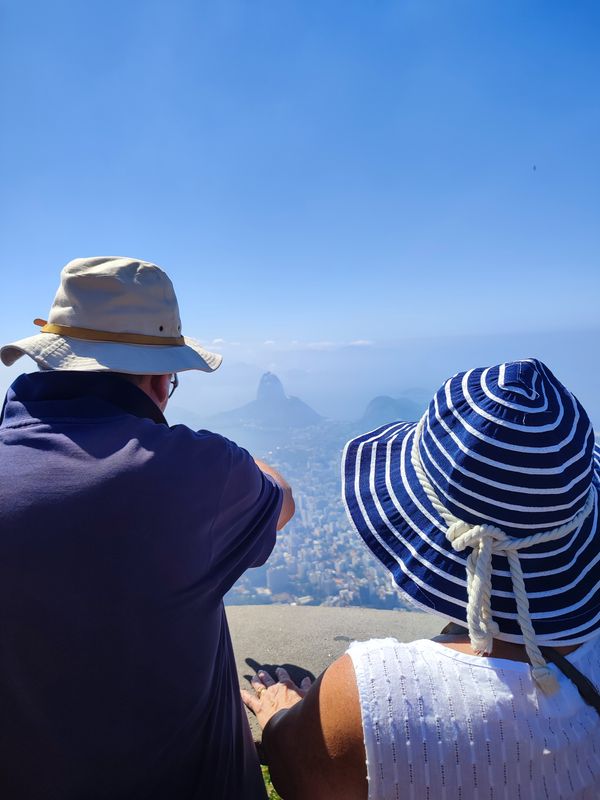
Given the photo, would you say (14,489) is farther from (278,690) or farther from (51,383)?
(278,690)

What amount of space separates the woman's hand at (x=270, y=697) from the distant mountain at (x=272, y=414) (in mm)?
58405

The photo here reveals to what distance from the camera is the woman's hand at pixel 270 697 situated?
2270 millimetres

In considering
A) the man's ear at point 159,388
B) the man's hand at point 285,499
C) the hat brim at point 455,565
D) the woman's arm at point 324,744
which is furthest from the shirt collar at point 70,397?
the woman's arm at point 324,744

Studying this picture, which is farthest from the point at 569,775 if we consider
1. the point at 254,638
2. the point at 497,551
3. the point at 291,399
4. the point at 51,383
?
the point at 291,399

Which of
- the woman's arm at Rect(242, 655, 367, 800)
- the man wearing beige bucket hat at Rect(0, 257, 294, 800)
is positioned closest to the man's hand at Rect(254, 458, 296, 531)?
the man wearing beige bucket hat at Rect(0, 257, 294, 800)

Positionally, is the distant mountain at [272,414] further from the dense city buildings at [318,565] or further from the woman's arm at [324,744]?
the woman's arm at [324,744]

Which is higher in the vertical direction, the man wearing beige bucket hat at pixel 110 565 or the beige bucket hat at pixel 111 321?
the beige bucket hat at pixel 111 321

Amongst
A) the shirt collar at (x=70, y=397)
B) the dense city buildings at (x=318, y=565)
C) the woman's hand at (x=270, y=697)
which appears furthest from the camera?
the dense city buildings at (x=318, y=565)

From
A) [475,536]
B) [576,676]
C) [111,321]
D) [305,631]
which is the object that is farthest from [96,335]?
[305,631]

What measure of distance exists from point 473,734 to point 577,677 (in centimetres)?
30

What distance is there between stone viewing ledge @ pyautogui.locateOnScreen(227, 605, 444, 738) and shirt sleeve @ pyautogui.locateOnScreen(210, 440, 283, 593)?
2.03 metres

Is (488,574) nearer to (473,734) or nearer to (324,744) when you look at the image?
(473,734)

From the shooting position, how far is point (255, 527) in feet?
5.30

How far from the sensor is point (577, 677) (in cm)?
116
